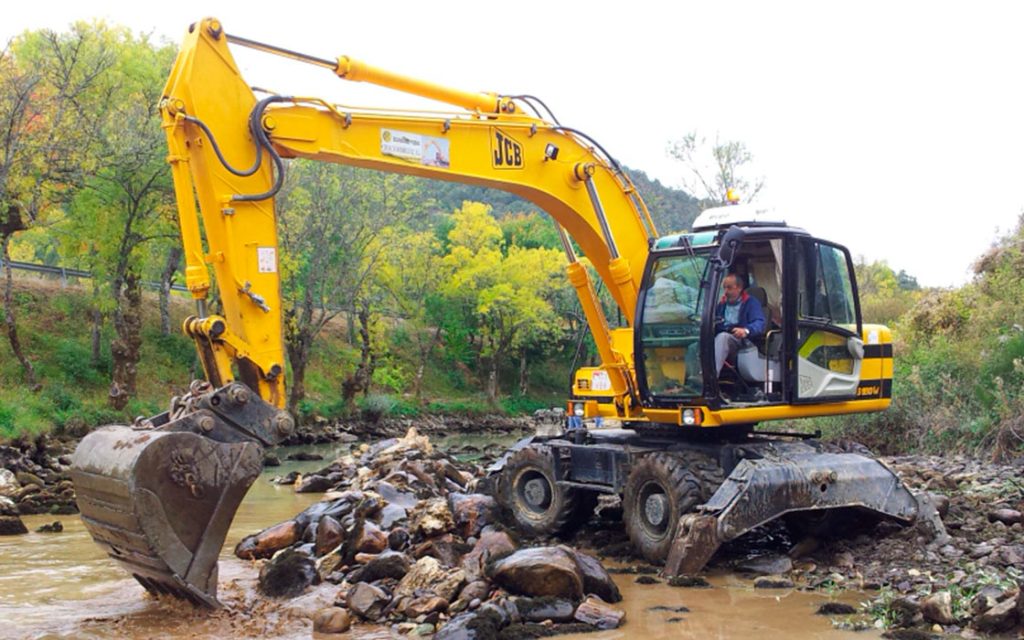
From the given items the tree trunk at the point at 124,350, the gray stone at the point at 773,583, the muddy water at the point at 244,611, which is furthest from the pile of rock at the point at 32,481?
the gray stone at the point at 773,583

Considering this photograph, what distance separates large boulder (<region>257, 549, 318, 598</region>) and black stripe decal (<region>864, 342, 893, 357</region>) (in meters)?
5.72

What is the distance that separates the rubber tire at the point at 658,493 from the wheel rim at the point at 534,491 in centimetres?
137

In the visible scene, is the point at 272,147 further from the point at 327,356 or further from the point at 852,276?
the point at 327,356

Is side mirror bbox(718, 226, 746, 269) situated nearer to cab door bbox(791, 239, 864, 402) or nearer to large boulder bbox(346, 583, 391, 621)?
cab door bbox(791, 239, 864, 402)

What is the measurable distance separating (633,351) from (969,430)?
311 inches

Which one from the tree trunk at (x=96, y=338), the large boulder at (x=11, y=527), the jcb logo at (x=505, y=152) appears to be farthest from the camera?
the tree trunk at (x=96, y=338)

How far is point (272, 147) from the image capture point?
8.57 metres

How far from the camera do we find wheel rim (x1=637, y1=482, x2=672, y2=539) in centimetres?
937

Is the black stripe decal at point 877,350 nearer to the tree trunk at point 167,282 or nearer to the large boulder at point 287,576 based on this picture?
the large boulder at point 287,576

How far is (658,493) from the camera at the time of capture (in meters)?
9.54

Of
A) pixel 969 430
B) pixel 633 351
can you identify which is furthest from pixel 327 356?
pixel 633 351

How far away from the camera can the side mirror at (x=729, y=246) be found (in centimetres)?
927

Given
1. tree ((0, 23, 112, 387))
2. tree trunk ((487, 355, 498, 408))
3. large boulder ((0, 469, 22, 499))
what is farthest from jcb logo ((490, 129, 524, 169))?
tree trunk ((487, 355, 498, 408))

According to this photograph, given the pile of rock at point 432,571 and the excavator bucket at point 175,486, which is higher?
the excavator bucket at point 175,486
